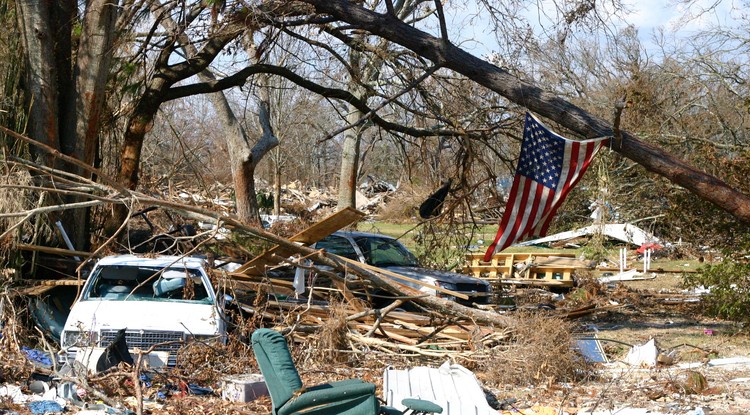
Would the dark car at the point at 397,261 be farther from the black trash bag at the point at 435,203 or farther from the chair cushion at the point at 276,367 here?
the chair cushion at the point at 276,367

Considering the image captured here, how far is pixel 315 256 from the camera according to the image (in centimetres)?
1085

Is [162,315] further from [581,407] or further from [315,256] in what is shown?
[581,407]

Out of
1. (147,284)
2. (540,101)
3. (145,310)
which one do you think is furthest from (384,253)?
(145,310)

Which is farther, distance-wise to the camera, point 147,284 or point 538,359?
A: point 147,284

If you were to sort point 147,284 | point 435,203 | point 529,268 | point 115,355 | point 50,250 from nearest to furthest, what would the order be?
point 115,355 < point 147,284 < point 50,250 < point 435,203 < point 529,268

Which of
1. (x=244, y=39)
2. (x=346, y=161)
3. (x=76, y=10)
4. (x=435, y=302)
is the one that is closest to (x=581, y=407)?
(x=435, y=302)

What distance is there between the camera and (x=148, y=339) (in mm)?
8875

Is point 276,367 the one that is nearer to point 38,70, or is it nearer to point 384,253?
point 384,253

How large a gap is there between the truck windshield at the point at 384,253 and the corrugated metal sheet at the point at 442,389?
203 inches

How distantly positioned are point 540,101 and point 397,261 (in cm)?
395

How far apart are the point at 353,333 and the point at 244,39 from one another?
644 cm

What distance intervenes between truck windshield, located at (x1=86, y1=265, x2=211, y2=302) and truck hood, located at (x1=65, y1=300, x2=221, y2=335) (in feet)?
0.80

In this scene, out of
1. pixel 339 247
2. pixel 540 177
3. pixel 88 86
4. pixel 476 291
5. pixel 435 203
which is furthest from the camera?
pixel 435 203

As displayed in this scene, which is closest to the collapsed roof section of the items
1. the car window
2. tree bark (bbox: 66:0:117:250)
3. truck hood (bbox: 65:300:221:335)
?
the car window
